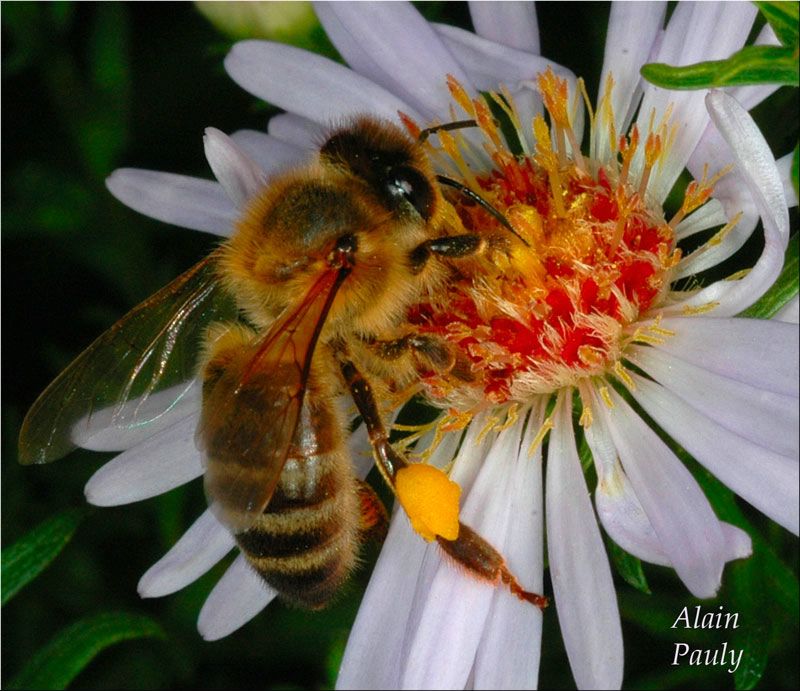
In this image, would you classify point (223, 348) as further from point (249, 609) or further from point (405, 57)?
point (405, 57)

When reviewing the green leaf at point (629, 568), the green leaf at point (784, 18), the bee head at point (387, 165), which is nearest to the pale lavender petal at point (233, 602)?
the green leaf at point (629, 568)

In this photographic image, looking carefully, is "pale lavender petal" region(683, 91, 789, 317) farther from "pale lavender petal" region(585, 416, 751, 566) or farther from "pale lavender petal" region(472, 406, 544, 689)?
"pale lavender petal" region(472, 406, 544, 689)

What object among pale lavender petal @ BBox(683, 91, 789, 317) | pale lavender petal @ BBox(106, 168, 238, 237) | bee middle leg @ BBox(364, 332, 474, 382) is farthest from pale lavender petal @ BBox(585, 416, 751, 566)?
pale lavender petal @ BBox(106, 168, 238, 237)

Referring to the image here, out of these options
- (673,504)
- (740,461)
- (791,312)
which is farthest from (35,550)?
(791,312)

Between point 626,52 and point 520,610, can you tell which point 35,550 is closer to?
point 520,610

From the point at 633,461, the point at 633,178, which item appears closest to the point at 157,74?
the point at 633,178

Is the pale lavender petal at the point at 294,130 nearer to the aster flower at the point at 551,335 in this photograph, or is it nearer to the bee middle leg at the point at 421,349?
the aster flower at the point at 551,335
